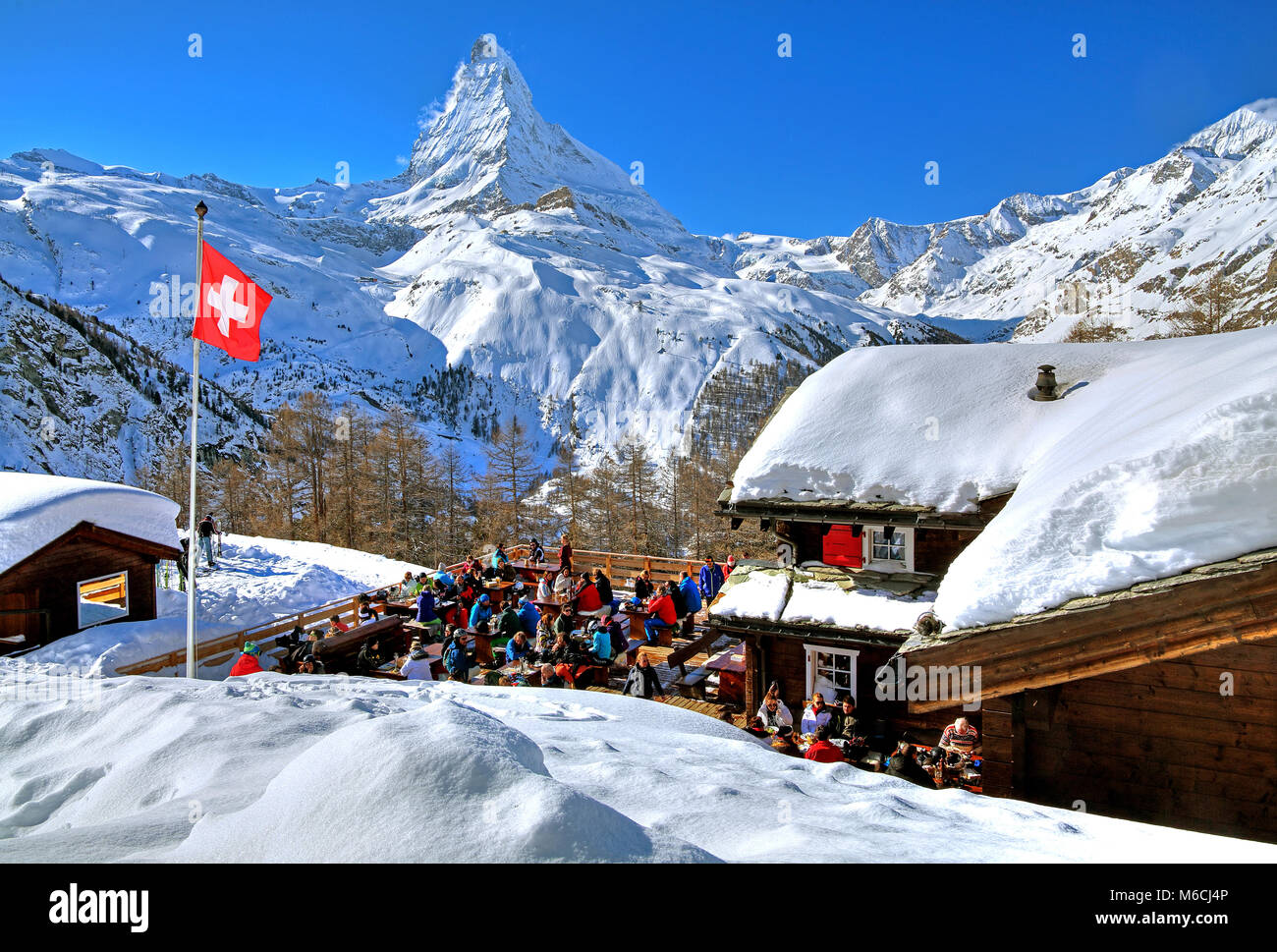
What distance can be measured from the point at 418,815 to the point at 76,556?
16.7 meters

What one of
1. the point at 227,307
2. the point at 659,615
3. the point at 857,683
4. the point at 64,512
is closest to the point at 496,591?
the point at 659,615

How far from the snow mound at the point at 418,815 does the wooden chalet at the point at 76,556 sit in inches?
575

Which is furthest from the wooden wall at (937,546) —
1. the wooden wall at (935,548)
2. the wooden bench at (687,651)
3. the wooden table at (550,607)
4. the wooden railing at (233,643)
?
the wooden railing at (233,643)

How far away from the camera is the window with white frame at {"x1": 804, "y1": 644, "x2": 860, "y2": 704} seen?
422 inches

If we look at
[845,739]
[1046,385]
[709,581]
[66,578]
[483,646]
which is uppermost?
[1046,385]

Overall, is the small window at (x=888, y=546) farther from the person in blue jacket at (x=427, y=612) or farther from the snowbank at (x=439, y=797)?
the person in blue jacket at (x=427, y=612)

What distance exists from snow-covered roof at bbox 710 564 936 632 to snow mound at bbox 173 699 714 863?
7.44 metres

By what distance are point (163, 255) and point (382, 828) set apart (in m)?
214

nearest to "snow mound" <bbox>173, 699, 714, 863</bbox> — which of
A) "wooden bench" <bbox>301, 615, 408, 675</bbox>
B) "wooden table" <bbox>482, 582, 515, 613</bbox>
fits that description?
"wooden bench" <bbox>301, 615, 408, 675</bbox>

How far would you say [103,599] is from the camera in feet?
52.6

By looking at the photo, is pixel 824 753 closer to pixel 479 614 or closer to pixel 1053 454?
pixel 1053 454
